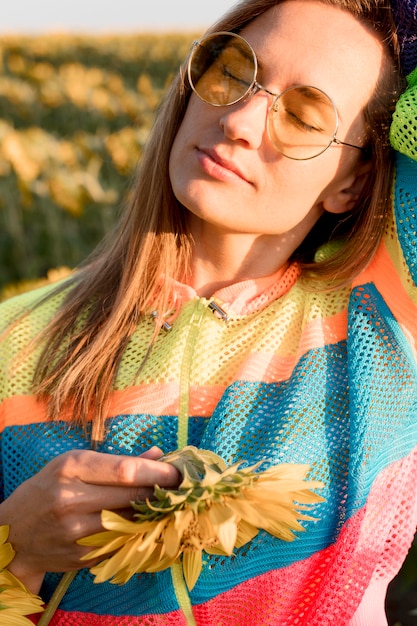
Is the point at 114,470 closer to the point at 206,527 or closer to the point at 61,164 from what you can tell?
the point at 206,527

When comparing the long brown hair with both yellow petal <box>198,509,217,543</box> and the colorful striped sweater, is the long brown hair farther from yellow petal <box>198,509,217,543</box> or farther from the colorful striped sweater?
yellow petal <box>198,509,217,543</box>

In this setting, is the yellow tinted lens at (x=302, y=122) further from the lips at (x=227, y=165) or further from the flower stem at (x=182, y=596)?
the flower stem at (x=182, y=596)

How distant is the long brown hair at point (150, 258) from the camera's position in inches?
77.0

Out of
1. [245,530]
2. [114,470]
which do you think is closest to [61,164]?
[114,470]

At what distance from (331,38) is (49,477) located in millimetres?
1101

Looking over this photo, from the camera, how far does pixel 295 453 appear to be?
180 cm

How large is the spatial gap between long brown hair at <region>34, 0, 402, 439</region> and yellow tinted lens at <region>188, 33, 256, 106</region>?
3.4 inches

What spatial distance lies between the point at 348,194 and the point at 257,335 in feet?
1.50

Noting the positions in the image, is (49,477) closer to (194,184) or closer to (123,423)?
(123,423)

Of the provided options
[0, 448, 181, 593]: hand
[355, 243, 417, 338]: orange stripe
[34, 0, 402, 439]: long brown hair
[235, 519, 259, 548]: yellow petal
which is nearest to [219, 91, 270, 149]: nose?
[34, 0, 402, 439]: long brown hair

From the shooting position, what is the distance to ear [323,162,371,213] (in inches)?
85.8

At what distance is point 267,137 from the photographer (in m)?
Answer: 1.95

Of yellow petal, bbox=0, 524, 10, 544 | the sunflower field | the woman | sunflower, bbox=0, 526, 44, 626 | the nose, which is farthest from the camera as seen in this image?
the sunflower field

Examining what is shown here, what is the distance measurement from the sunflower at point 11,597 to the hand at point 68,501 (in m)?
0.02
